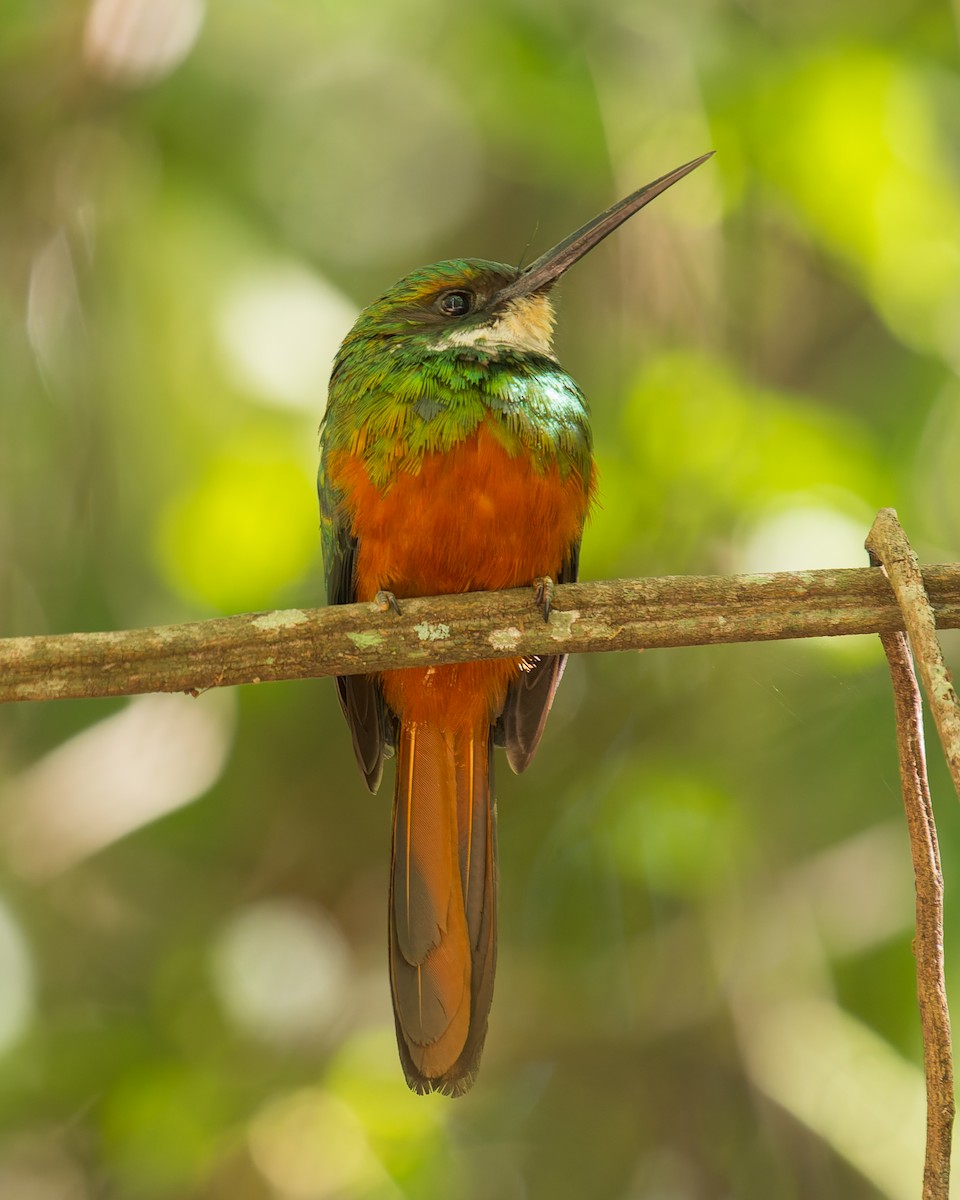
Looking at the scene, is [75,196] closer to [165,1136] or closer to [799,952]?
[165,1136]

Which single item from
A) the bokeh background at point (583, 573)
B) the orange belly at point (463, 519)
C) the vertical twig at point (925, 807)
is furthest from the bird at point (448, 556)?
the vertical twig at point (925, 807)

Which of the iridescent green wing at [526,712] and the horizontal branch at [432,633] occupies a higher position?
the iridescent green wing at [526,712]

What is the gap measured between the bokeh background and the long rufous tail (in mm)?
403

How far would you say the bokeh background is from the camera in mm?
2250

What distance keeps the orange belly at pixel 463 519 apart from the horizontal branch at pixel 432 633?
1.54 feet

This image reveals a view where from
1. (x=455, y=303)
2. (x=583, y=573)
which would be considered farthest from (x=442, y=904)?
(x=455, y=303)

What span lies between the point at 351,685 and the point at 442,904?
44cm

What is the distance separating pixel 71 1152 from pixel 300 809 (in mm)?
759

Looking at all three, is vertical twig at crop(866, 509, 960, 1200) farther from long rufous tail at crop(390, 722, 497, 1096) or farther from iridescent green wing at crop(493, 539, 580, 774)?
iridescent green wing at crop(493, 539, 580, 774)

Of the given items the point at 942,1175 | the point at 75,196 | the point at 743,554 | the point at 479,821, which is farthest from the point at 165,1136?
the point at 75,196

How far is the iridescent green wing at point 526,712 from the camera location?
2275mm

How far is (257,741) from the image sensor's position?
2.72 meters

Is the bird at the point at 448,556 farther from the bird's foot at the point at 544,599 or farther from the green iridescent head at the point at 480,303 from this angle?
the bird's foot at the point at 544,599

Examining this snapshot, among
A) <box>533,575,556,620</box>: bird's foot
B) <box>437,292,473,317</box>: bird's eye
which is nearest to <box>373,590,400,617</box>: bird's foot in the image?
<box>533,575,556,620</box>: bird's foot
